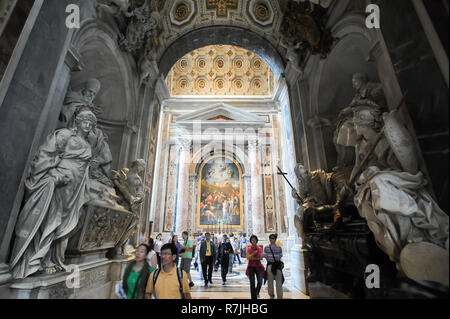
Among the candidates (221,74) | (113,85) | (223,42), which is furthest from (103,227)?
(221,74)

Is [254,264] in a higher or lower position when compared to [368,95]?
lower

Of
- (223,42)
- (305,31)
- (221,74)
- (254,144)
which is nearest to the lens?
(305,31)

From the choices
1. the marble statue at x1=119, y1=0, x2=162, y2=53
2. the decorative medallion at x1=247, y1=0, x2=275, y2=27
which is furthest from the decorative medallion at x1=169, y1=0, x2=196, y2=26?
the decorative medallion at x1=247, y1=0, x2=275, y2=27

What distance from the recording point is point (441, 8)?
→ 1868mm

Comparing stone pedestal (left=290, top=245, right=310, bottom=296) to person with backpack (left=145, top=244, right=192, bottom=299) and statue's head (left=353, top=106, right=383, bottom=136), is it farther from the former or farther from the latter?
person with backpack (left=145, top=244, right=192, bottom=299)

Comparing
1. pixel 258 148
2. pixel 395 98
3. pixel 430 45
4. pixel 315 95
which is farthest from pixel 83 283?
pixel 258 148

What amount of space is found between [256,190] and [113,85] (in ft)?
33.5

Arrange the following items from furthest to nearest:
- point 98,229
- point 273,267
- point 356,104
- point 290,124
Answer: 1. point 290,124
2. point 98,229
3. point 273,267
4. point 356,104

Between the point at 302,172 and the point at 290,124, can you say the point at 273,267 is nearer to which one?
the point at 302,172

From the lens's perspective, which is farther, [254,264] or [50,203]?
[254,264]

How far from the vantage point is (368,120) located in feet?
8.28

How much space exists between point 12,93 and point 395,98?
13.5 ft
